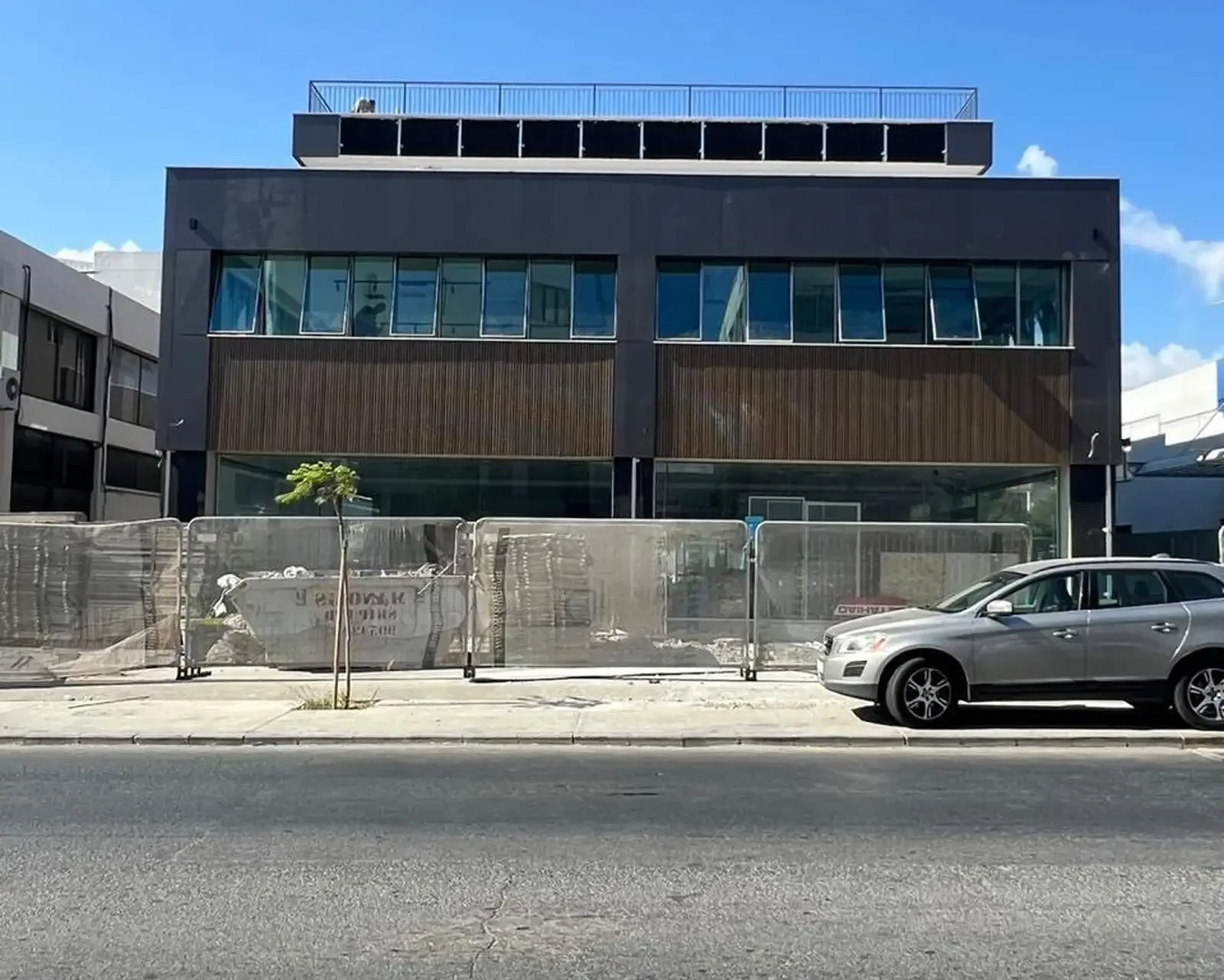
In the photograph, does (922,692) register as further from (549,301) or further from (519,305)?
(519,305)

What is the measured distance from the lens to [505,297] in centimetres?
2055

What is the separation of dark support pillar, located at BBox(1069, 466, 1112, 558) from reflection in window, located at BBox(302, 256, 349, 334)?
13.8 meters

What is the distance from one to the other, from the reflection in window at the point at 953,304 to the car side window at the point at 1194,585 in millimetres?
10080

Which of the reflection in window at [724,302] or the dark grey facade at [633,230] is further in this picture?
the reflection in window at [724,302]

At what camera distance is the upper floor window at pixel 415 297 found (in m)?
20.5

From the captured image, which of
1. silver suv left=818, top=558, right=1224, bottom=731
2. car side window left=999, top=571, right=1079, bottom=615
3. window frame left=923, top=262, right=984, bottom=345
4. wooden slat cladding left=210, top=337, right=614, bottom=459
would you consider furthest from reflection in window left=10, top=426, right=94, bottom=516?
car side window left=999, top=571, right=1079, bottom=615

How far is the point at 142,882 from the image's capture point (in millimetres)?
5648

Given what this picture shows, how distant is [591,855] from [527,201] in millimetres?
16117

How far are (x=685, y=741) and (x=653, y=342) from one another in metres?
11.4

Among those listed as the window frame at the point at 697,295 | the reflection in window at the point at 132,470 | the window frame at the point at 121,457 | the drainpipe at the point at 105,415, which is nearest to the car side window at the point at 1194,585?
the window frame at the point at 697,295

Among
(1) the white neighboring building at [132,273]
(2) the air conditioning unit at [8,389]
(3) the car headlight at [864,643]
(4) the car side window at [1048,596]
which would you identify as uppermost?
(1) the white neighboring building at [132,273]

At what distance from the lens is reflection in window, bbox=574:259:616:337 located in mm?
20484

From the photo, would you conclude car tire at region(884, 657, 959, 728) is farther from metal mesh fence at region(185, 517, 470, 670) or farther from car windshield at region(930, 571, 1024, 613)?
metal mesh fence at region(185, 517, 470, 670)

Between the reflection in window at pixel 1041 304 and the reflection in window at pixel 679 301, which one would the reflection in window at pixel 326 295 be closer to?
the reflection in window at pixel 679 301
